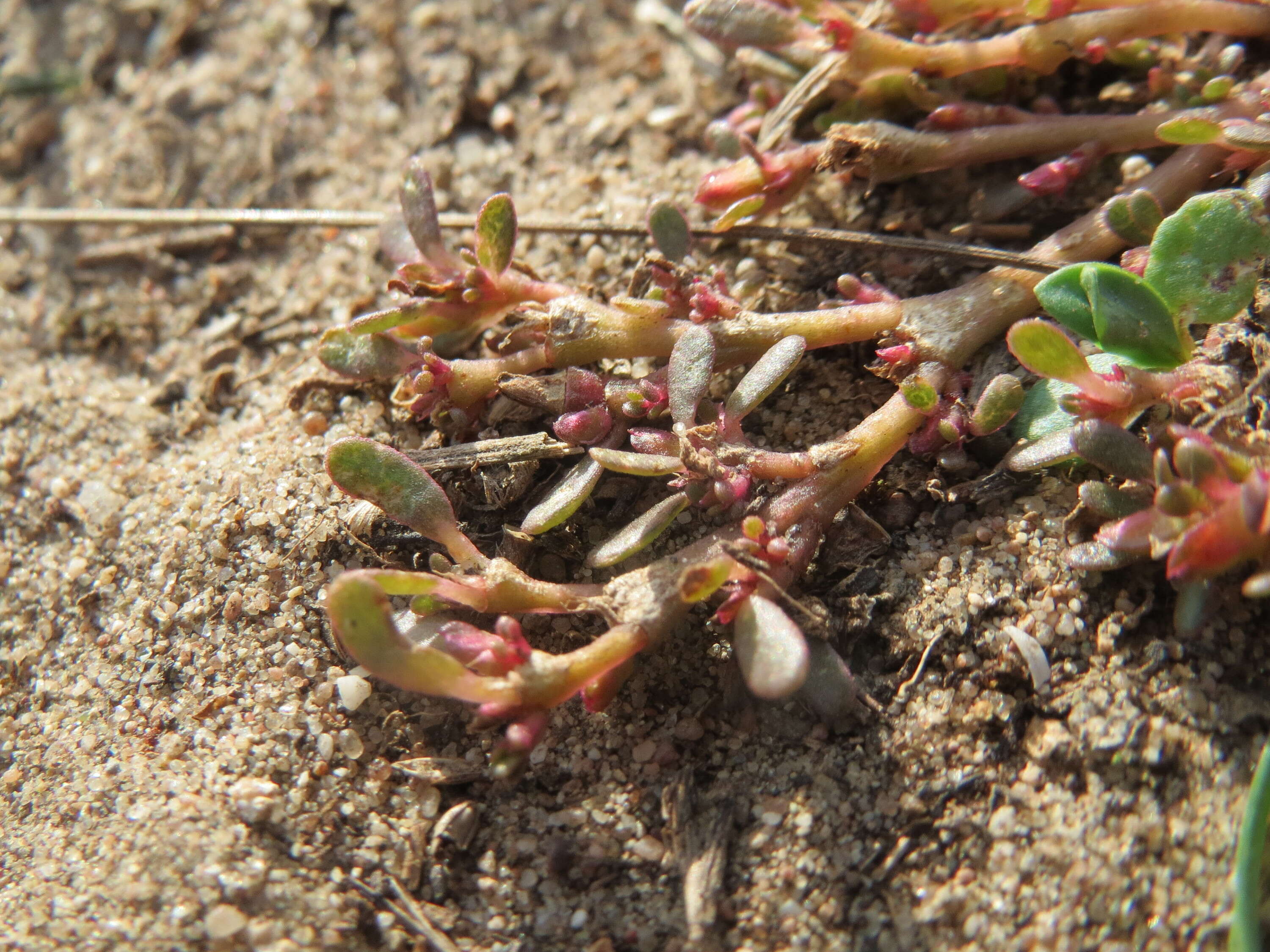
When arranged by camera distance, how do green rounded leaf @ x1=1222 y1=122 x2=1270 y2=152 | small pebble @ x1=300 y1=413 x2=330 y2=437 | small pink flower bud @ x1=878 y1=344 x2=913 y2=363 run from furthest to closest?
small pebble @ x1=300 y1=413 x2=330 y2=437 → small pink flower bud @ x1=878 y1=344 x2=913 y2=363 → green rounded leaf @ x1=1222 y1=122 x2=1270 y2=152

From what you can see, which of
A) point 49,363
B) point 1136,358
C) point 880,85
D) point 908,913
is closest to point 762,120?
point 880,85

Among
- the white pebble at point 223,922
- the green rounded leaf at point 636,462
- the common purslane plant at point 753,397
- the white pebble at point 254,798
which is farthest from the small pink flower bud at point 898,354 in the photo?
the white pebble at point 223,922

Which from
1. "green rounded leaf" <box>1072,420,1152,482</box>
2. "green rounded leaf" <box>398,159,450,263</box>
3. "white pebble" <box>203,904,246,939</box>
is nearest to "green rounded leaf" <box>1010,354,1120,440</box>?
"green rounded leaf" <box>1072,420,1152,482</box>

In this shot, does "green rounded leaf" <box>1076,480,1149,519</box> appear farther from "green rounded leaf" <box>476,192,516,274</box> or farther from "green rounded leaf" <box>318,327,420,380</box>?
"green rounded leaf" <box>318,327,420,380</box>

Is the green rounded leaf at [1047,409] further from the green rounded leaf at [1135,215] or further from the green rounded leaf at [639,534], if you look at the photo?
the green rounded leaf at [639,534]

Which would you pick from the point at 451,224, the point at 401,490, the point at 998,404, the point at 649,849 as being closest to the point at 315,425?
the point at 401,490
